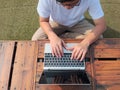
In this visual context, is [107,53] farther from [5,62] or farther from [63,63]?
[5,62]

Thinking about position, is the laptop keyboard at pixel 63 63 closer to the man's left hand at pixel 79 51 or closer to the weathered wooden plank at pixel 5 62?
the man's left hand at pixel 79 51

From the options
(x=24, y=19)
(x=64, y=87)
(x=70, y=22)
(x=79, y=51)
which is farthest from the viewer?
(x=24, y=19)

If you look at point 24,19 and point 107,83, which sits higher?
point 24,19

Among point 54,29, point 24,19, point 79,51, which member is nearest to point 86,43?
point 79,51

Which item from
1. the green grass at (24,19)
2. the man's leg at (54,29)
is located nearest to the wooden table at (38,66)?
the man's leg at (54,29)

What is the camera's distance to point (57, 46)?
68.5 inches

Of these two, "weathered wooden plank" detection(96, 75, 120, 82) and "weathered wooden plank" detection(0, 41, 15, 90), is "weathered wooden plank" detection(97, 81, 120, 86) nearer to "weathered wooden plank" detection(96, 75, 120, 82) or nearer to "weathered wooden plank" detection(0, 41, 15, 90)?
"weathered wooden plank" detection(96, 75, 120, 82)

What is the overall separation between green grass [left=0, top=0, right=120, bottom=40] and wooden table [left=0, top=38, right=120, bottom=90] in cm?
66

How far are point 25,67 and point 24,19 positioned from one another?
1.01 m

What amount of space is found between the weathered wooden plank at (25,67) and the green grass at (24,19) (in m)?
0.68

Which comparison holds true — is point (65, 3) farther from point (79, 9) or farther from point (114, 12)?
point (114, 12)

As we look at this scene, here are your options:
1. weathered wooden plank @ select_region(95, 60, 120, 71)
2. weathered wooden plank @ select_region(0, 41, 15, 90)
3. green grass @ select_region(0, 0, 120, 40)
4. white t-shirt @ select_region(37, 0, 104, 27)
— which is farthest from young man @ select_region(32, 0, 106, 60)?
green grass @ select_region(0, 0, 120, 40)

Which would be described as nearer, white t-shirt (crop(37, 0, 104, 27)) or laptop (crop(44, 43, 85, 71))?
laptop (crop(44, 43, 85, 71))

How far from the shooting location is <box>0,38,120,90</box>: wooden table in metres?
1.66
